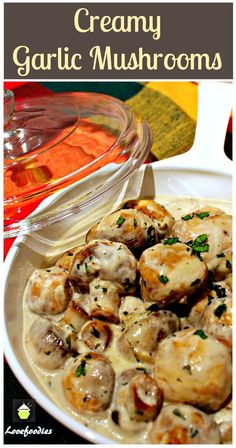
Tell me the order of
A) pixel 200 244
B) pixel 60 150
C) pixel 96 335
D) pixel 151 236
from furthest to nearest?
pixel 60 150 → pixel 151 236 → pixel 200 244 → pixel 96 335

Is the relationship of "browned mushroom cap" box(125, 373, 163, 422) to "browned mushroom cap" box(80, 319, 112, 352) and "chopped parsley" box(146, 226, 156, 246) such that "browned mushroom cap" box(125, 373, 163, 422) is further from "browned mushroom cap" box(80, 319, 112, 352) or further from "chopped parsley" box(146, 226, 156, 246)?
"chopped parsley" box(146, 226, 156, 246)

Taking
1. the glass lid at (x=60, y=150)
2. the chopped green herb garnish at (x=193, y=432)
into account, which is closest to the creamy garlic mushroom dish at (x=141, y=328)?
the chopped green herb garnish at (x=193, y=432)

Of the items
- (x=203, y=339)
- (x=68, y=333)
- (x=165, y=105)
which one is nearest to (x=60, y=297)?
(x=68, y=333)

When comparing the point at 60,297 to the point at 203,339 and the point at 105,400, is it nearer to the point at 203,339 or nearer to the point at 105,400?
the point at 105,400

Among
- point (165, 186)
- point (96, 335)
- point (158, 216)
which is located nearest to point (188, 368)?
point (96, 335)

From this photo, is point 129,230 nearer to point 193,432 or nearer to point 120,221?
point 120,221

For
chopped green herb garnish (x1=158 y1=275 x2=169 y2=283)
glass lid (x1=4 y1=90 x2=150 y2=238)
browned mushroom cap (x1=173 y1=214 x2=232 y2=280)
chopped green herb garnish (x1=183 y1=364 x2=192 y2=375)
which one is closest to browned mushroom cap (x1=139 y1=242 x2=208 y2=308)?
chopped green herb garnish (x1=158 y1=275 x2=169 y2=283)
